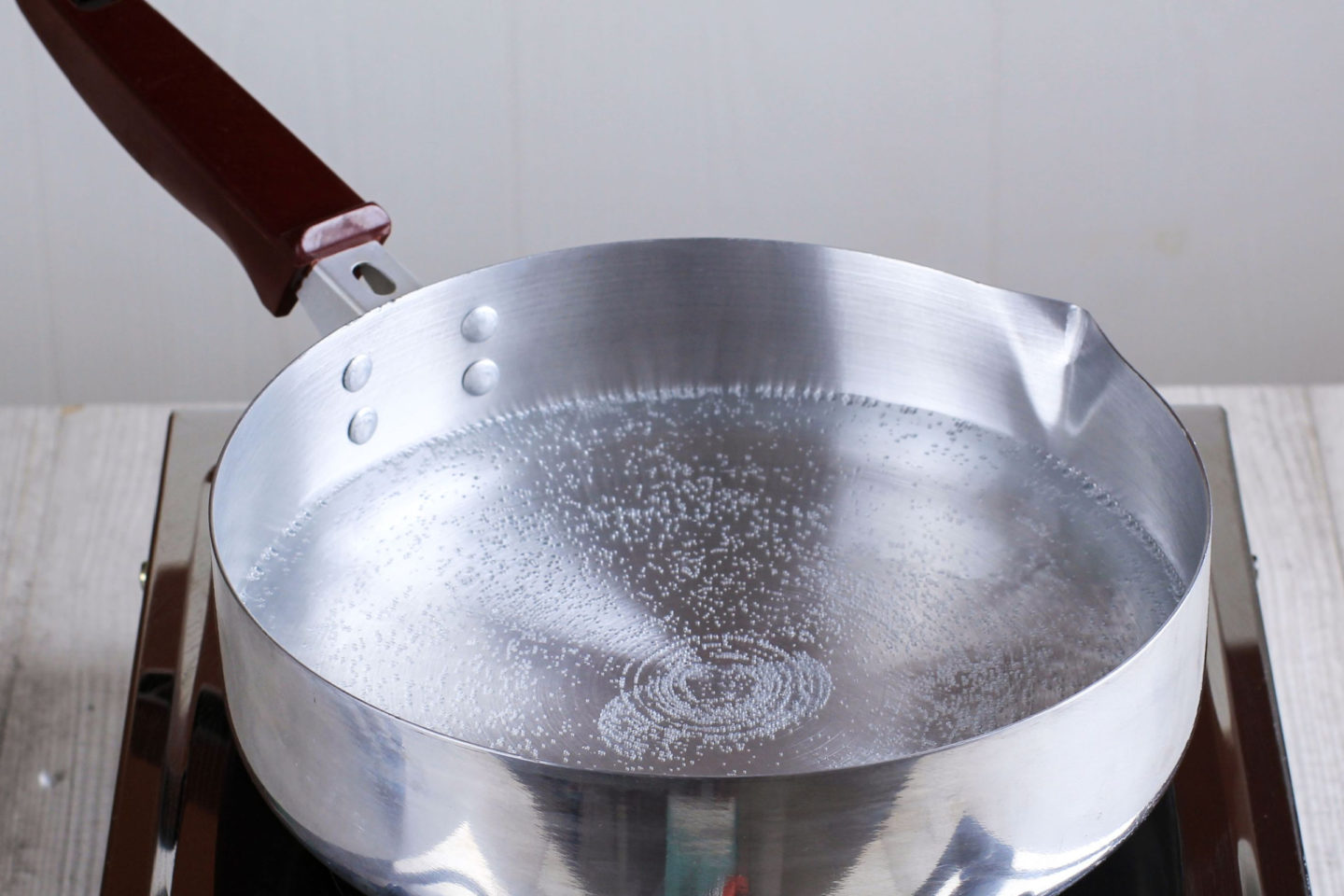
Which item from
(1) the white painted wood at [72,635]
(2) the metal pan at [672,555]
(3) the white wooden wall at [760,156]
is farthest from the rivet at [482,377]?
(3) the white wooden wall at [760,156]

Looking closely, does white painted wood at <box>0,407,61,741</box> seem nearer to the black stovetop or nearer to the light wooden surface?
the light wooden surface

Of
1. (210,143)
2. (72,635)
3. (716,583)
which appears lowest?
(72,635)

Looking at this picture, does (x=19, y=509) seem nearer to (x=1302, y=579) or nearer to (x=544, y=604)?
(x=544, y=604)

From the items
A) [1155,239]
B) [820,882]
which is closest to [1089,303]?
[1155,239]

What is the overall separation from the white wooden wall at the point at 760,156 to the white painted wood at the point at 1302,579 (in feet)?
1.02

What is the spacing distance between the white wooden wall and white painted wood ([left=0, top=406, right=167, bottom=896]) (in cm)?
31

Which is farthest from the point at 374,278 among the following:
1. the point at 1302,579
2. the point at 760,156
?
the point at 760,156

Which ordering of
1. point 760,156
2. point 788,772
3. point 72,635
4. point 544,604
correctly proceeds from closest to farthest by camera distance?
point 788,772, point 544,604, point 72,635, point 760,156

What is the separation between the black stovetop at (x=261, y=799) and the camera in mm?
382

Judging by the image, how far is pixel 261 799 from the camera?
0.40m

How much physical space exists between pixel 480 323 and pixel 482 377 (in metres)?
0.02

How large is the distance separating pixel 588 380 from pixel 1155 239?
1.93ft

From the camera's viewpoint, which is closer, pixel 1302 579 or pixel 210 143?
pixel 210 143

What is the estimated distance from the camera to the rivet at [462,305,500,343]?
1.57ft
